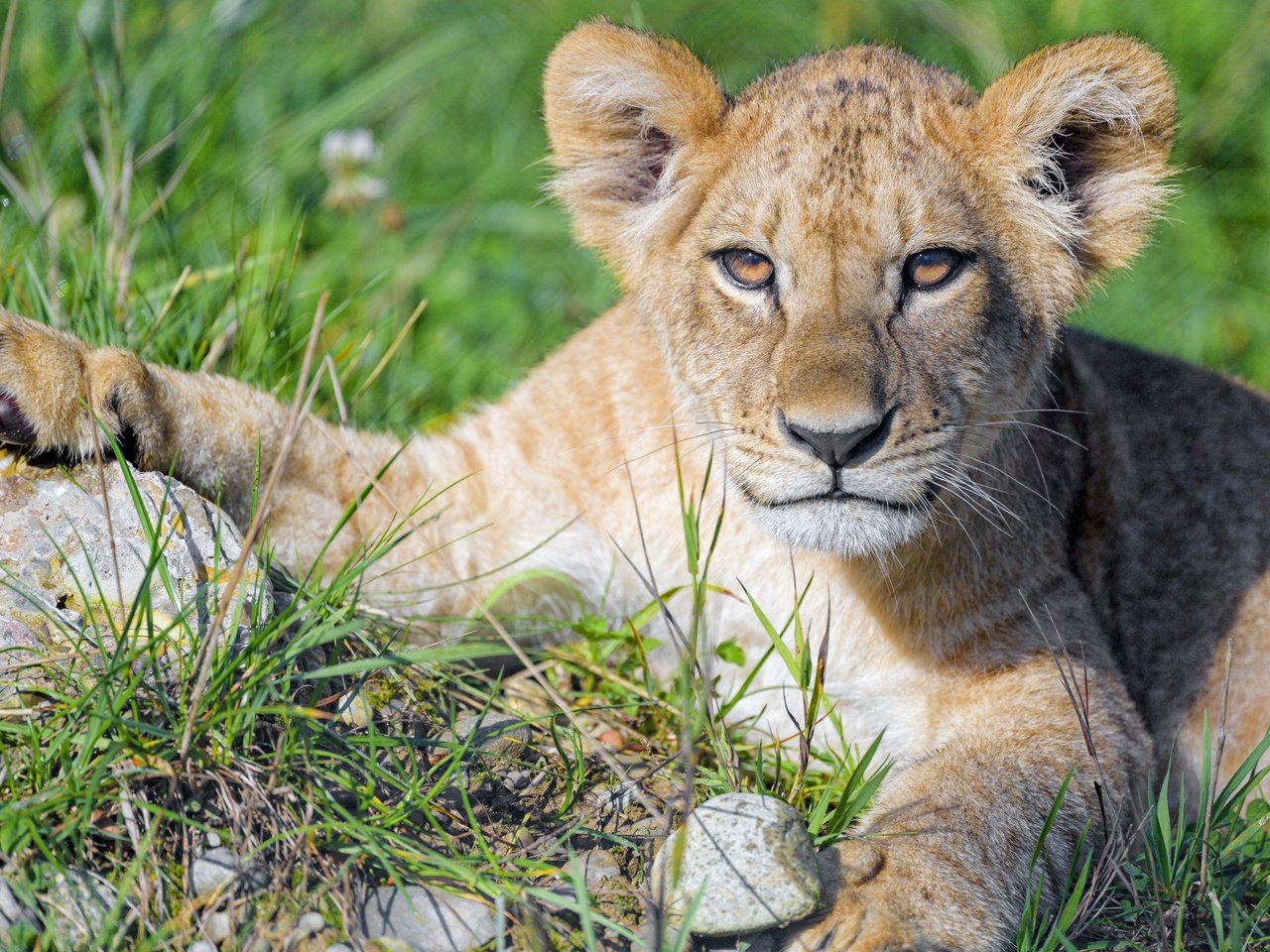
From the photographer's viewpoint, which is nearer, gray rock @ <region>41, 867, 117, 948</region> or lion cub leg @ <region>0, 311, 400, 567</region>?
gray rock @ <region>41, 867, 117, 948</region>

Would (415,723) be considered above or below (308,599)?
below

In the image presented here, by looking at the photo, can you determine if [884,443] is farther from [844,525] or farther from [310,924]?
[310,924]

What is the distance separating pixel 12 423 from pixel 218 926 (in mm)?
1298

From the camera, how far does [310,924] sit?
96.3 inches

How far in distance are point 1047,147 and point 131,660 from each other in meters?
2.52

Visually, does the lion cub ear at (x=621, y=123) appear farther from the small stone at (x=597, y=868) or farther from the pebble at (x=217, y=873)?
the pebble at (x=217, y=873)

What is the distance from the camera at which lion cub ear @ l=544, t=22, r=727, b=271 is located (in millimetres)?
3566

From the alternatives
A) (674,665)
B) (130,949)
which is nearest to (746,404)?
(674,665)

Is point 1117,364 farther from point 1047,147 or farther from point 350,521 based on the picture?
point 350,521

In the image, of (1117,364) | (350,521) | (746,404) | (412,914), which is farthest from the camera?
(1117,364)

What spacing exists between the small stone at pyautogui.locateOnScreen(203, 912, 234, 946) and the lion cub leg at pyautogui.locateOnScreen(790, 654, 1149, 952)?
1.01 metres

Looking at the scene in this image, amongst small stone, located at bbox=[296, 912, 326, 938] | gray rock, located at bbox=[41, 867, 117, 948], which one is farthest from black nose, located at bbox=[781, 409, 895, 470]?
gray rock, located at bbox=[41, 867, 117, 948]

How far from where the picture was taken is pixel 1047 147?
11.7ft

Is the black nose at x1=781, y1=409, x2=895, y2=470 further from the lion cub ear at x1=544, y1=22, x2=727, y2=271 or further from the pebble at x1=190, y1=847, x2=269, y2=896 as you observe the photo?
the pebble at x1=190, y1=847, x2=269, y2=896
